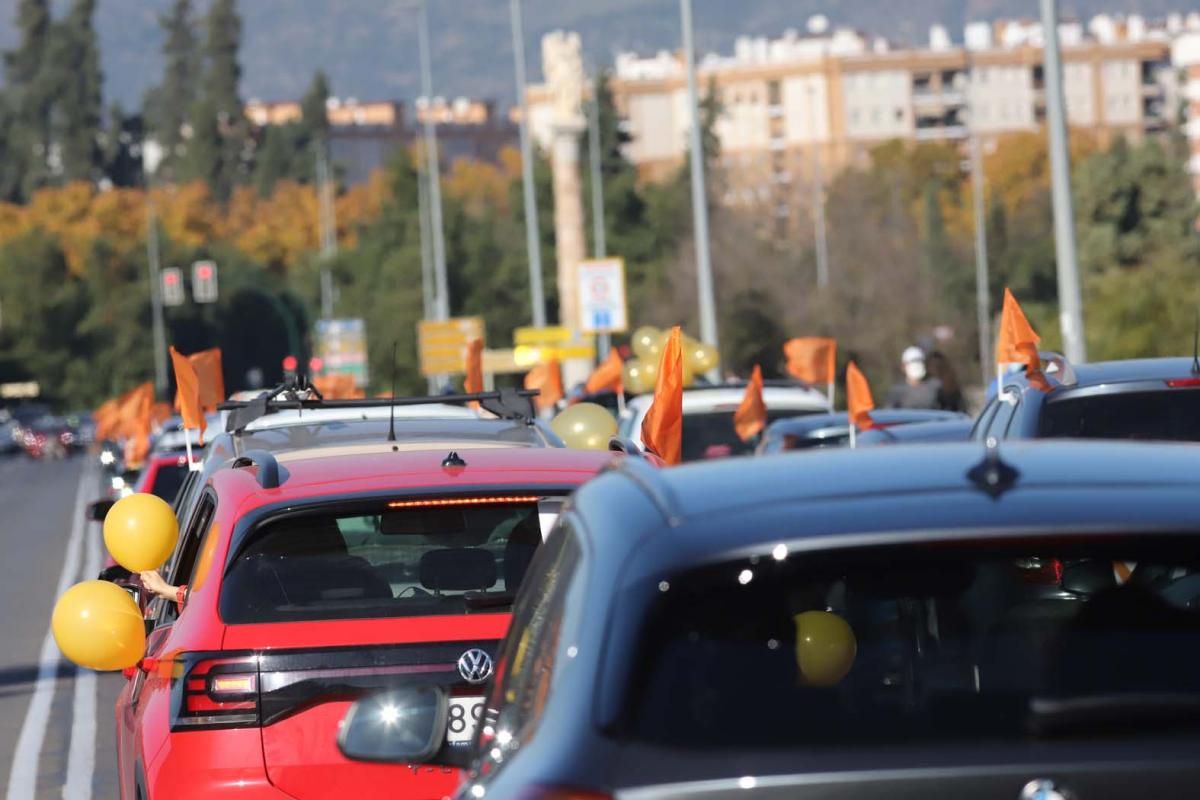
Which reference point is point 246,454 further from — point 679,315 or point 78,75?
point 78,75

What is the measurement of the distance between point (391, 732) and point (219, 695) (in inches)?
72.4

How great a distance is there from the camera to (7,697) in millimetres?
14961

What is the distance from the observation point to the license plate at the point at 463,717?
5801 mm

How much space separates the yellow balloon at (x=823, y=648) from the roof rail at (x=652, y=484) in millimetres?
226

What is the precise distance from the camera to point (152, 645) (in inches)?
269

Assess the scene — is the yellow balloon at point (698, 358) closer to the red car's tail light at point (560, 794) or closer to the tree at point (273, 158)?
the red car's tail light at point (560, 794)

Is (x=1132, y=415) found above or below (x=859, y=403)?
above

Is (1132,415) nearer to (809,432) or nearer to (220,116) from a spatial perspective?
(809,432)

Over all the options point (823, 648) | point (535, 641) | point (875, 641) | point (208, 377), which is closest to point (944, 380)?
point (208, 377)

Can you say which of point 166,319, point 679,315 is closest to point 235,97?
point 166,319

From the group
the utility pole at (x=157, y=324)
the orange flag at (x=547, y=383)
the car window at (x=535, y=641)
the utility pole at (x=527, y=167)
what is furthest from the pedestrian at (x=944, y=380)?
the utility pole at (x=157, y=324)

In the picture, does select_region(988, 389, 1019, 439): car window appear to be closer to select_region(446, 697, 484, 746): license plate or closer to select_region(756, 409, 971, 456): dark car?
select_region(446, 697, 484, 746): license plate

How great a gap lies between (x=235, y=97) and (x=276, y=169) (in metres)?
5.92

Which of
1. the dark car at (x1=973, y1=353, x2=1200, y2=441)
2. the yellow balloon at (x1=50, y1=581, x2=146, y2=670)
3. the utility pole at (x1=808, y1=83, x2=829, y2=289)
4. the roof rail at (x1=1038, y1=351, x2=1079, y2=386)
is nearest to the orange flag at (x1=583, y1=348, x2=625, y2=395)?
the roof rail at (x1=1038, y1=351, x2=1079, y2=386)
